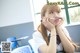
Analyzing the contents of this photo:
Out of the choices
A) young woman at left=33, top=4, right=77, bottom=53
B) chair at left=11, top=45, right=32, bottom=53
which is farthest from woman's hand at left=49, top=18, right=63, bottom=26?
chair at left=11, top=45, right=32, bottom=53

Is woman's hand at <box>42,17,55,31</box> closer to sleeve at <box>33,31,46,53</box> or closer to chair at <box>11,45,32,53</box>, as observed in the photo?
sleeve at <box>33,31,46,53</box>

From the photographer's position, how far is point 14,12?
2.37 feet

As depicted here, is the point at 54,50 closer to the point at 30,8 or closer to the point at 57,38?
the point at 57,38

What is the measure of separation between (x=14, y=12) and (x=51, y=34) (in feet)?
1.13

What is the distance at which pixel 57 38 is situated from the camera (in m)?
0.46

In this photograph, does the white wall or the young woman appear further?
the white wall

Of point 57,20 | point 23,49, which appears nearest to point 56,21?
point 57,20

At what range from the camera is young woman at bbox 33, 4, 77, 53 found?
429 mm

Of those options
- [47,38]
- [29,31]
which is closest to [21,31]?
[29,31]

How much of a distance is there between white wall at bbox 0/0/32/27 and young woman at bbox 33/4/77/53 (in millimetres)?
232

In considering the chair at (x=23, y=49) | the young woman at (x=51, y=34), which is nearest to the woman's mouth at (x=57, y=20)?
the young woman at (x=51, y=34)

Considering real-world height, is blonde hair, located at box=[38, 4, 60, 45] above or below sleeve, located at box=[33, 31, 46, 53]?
above

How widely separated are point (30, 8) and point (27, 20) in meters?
0.07

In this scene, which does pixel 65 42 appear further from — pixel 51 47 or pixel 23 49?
pixel 23 49
